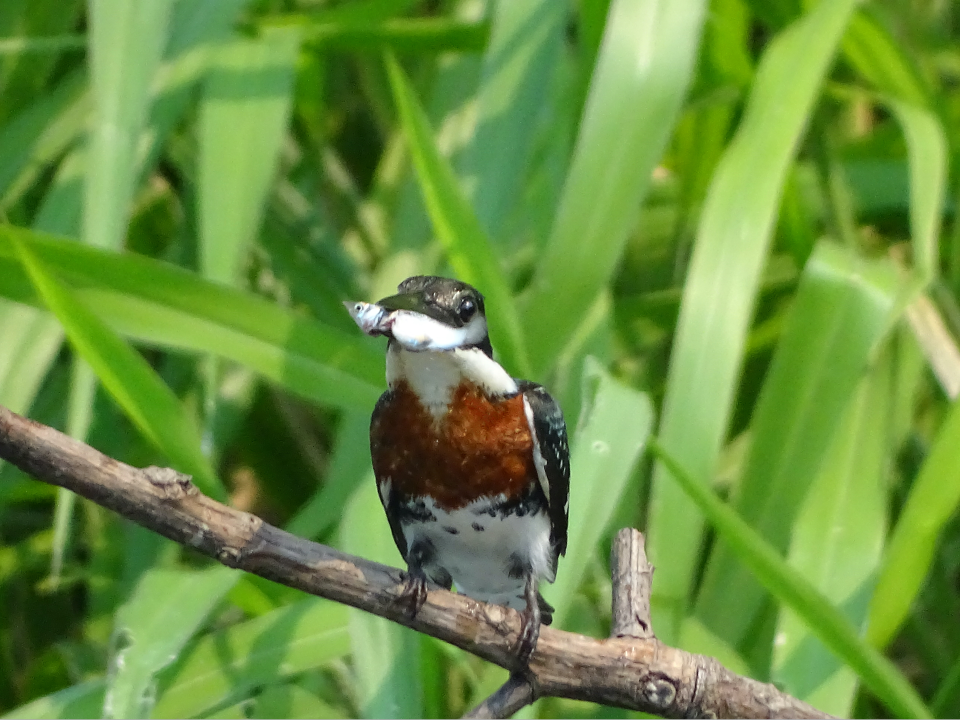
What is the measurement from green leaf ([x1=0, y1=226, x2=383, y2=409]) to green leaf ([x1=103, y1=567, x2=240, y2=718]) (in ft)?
0.72

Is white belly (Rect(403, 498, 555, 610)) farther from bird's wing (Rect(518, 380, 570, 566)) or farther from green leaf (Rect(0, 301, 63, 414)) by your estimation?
green leaf (Rect(0, 301, 63, 414))

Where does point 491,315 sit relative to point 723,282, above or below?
below

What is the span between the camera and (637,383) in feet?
4.59

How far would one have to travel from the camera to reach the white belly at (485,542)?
33.0 inches

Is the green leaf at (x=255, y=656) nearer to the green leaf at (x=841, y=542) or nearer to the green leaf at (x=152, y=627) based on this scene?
the green leaf at (x=152, y=627)

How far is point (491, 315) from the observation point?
957 mm

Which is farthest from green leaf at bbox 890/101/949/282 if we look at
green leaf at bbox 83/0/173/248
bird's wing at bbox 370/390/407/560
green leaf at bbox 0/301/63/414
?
green leaf at bbox 0/301/63/414

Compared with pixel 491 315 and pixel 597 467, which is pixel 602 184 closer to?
pixel 491 315

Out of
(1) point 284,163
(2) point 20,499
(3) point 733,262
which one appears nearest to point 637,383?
(3) point 733,262

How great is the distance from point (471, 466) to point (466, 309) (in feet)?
0.68

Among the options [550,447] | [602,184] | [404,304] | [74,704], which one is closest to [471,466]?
[550,447]

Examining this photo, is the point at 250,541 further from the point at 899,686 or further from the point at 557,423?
the point at 899,686

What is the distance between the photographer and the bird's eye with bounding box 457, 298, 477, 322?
24.6 inches

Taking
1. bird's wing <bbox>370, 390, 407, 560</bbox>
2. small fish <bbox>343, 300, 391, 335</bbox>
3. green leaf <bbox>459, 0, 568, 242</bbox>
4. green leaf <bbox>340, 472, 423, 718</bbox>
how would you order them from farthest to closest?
green leaf <bbox>459, 0, 568, 242</bbox> < green leaf <bbox>340, 472, 423, 718</bbox> < bird's wing <bbox>370, 390, 407, 560</bbox> < small fish <bbox>343, 300, 391, 335</bbox>
